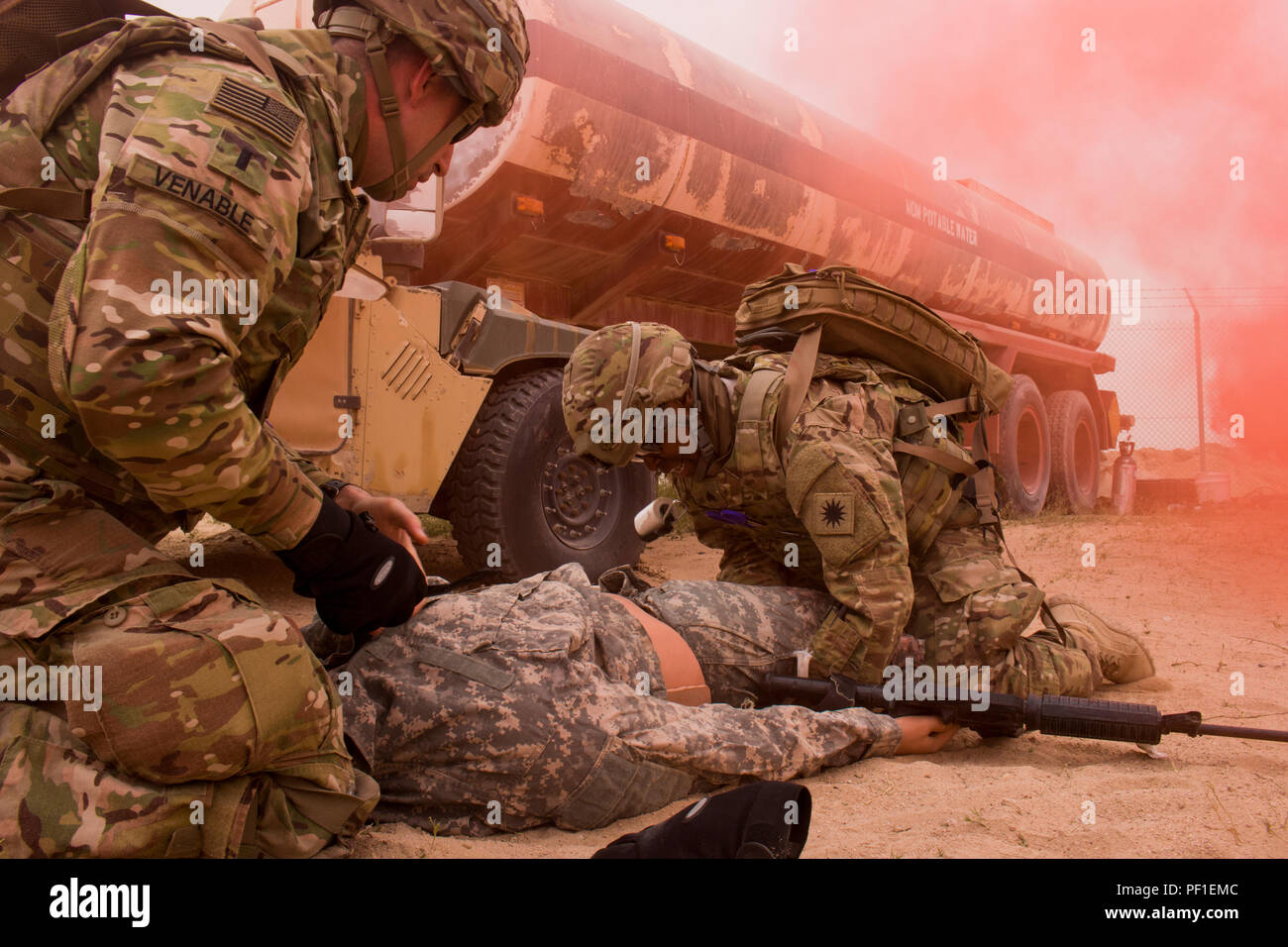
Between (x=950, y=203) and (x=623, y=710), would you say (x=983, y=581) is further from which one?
(x=950, y=203)

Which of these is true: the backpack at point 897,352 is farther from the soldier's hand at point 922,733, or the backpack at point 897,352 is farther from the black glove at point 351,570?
the black glove at point 351,570

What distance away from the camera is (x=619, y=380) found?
3.14 metres

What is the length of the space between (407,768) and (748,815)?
79 cm

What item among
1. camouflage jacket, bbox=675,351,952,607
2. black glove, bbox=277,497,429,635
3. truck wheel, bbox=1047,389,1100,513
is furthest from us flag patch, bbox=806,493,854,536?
truck wheel, bbox=1047,389,1100,513

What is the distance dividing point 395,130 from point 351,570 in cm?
80

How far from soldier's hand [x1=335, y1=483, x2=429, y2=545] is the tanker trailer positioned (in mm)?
2144

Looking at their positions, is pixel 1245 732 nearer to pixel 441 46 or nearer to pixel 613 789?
pixel 613 789

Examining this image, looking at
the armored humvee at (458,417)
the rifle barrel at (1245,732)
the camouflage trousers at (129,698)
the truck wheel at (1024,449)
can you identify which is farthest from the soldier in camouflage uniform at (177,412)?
the truck wheel at (1024,449)

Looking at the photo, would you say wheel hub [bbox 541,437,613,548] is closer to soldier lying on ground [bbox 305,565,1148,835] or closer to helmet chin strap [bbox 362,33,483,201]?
soldier lying on ground [bbox 305,565,1148,835]

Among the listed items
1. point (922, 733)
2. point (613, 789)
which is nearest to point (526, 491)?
point (922, 733)

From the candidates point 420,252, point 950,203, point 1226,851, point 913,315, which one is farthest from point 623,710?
point 950,203

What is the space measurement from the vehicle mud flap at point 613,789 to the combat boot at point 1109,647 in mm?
1966

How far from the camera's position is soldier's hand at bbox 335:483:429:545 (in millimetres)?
1946

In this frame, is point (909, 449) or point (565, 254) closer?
point (909, 449)
